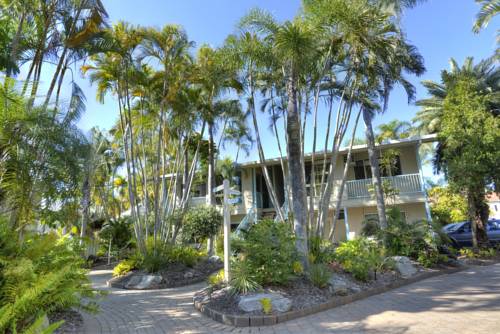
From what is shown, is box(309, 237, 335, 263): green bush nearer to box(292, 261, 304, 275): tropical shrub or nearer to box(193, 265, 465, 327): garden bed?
box(193, 265, 465, 327): garden bed

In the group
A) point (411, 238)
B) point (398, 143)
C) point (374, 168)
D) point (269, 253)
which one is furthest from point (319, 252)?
point (398, 143)

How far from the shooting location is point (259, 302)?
17.6 ft

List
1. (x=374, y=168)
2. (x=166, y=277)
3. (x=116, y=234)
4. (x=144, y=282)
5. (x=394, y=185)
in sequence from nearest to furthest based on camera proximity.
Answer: (x=144, y=282) → (x=166, y=277) → (x=374, y=168) → (x=394, y=185) → (x=116, y=234)

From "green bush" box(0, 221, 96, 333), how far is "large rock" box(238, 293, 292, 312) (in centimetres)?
248

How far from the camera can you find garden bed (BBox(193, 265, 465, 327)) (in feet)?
16.6

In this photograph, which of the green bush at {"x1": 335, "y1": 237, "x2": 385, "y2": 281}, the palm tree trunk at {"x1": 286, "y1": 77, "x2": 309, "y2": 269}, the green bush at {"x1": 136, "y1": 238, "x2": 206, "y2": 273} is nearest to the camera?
the palm tree trunk at {"x1": 286, "y1": 77, "x2": 309, "y2": 269}

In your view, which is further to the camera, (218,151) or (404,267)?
(218,151)

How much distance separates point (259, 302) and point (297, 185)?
3137 mm

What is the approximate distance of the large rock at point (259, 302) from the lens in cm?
530

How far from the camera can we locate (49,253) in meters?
5.00

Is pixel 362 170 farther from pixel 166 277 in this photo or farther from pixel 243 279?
pixel 243 279

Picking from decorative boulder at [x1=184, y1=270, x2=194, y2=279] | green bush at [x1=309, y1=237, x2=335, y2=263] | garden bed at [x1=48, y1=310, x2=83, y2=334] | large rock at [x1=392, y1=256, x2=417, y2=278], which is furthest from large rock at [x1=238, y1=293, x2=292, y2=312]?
decorative boulder at [x1=184, y1=270, x2=194, y2=279]

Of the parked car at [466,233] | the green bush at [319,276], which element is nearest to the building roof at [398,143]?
the parked car at [466,233]

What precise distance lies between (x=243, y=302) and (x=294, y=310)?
0.94 m
